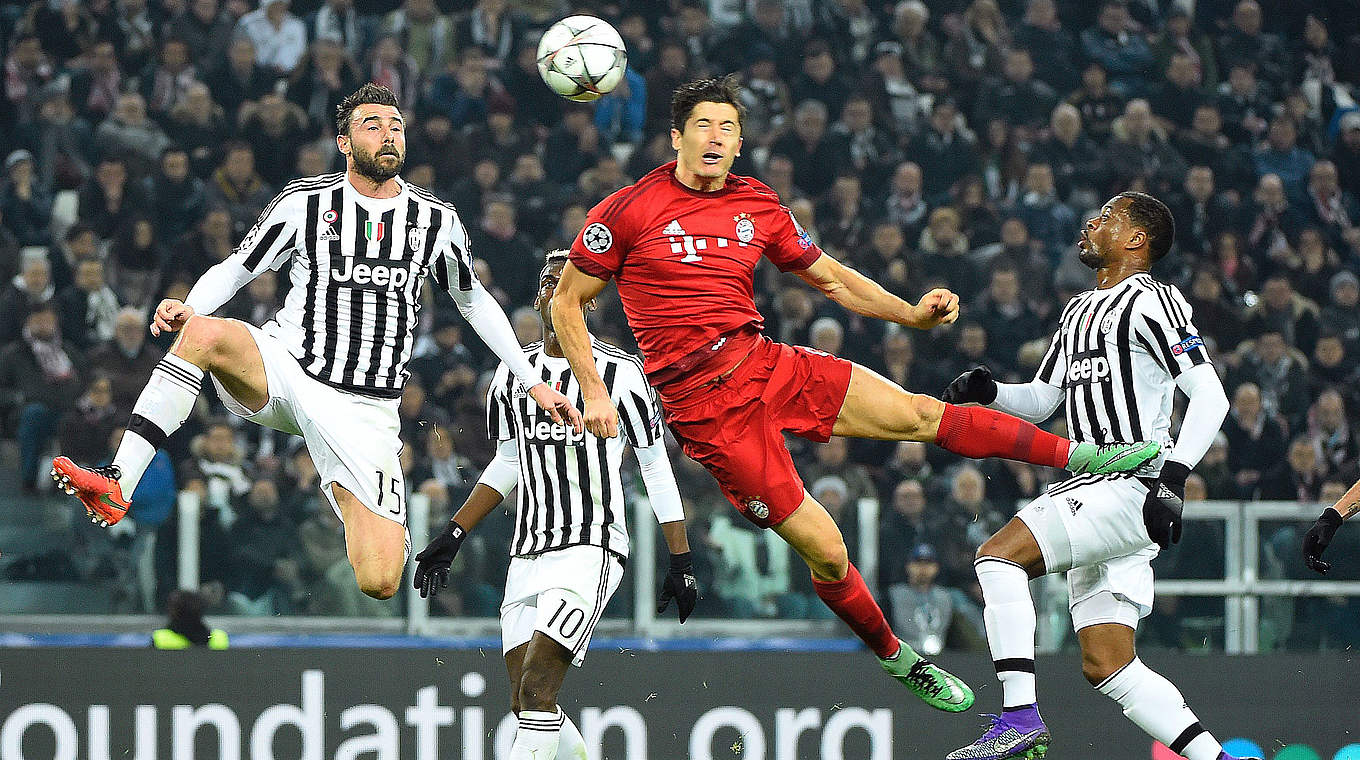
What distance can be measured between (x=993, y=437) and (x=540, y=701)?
2.13 metres

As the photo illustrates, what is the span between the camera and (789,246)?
6887mm

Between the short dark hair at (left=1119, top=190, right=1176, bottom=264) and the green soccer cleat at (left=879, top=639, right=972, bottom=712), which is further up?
the short dark hair at (left=1119, top=190, right=1176, bottom=264)

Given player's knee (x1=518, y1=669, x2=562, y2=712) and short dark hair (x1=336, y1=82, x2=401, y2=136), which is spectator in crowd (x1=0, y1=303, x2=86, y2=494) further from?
player's knee (x1=518, y1=669, x2=562, y2=712)

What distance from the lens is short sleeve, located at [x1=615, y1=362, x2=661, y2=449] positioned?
769cm

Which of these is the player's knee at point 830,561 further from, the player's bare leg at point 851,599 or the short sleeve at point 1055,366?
the short sleeve at point 1055,366

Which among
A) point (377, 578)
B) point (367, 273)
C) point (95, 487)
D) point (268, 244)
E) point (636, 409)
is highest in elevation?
point (268, 244)

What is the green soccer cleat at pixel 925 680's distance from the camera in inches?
280

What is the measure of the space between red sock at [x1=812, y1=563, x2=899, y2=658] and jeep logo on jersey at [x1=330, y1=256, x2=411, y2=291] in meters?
2.13

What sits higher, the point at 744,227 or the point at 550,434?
the point at 744,227

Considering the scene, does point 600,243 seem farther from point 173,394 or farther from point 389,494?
point 173,394

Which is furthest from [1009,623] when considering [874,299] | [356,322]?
[356,322]

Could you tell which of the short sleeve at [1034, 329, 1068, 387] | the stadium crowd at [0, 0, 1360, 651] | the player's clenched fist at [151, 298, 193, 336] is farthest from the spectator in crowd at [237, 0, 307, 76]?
the short sleeve at [1034, 329, 1068, 387]

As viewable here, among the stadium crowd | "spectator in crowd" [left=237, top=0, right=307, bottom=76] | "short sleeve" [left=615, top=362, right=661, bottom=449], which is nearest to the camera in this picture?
"short sleeve" [left=615, top=362, right=661, bottom=449]

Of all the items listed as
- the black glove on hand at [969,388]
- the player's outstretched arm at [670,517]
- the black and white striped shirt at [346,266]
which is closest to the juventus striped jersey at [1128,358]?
the black glove on hand at [969,388]
